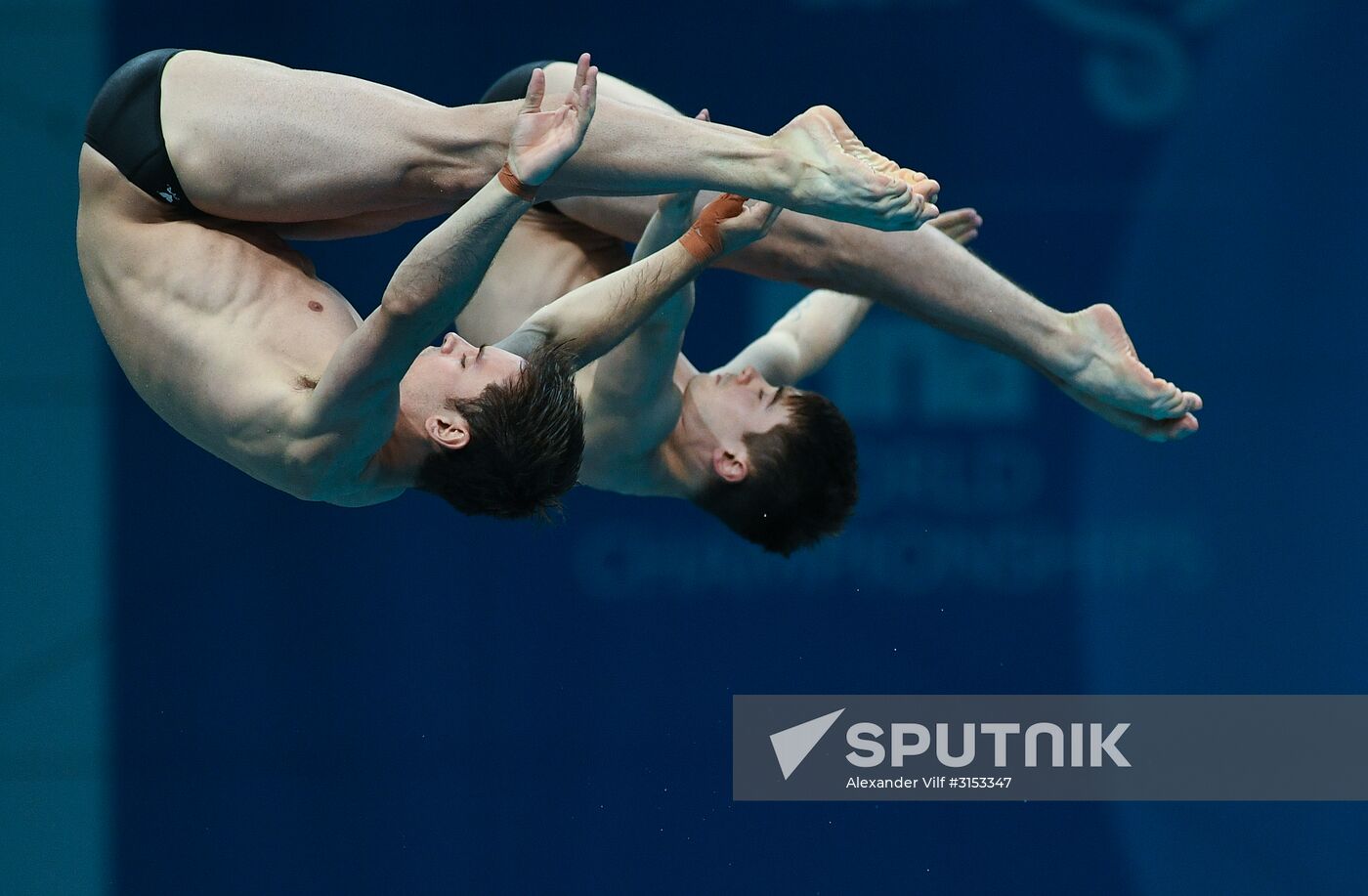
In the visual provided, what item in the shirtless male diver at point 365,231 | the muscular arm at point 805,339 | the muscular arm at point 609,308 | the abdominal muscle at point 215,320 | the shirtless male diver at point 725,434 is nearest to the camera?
the shirtless male diver at point 365,231

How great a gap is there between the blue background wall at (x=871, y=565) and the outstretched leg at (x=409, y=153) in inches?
68.4

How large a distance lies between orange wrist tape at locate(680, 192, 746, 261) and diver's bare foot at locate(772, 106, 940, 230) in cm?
31

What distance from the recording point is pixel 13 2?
→ 175 inches

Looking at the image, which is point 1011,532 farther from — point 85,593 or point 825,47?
point 85,593

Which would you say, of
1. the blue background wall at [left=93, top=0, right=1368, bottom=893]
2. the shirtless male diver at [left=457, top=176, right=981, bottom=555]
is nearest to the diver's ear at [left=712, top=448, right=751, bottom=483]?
the shirtless male diver at [left=457, top=176, right=981, bottom=555]

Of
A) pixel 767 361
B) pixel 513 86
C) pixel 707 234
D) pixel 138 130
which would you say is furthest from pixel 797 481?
pixel 138 130

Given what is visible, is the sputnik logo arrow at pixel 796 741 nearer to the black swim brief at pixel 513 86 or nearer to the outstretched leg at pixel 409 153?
the black swim brief at pixel 513 86

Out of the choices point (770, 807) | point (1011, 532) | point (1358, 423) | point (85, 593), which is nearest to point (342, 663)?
point (85, 593)

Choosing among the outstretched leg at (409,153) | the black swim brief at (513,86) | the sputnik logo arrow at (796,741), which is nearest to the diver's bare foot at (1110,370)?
the outstretched leg at (409,153)

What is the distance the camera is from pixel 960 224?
3695mm

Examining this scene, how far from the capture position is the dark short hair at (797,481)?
368 cm

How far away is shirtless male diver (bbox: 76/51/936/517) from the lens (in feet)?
8.54

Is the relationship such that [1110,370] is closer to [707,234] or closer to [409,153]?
[707,234]

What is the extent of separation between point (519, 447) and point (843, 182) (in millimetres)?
731
